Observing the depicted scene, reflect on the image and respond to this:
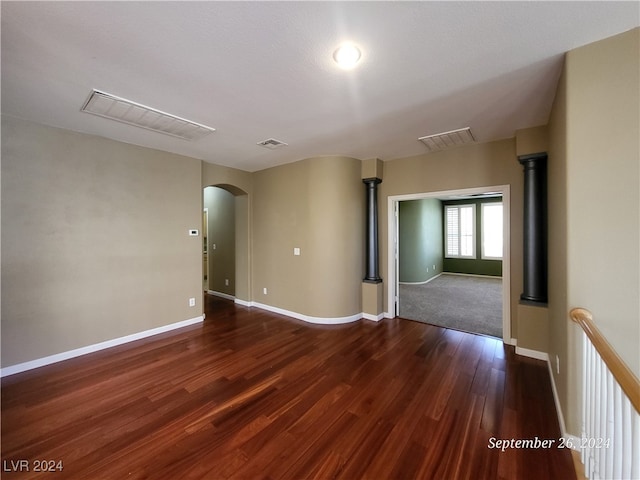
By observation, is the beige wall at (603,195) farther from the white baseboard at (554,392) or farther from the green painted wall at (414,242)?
the green painted wall at (414,242)

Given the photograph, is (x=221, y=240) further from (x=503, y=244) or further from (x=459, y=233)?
(x=459, y=233)

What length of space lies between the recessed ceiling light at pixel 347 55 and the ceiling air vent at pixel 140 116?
5.93 feet

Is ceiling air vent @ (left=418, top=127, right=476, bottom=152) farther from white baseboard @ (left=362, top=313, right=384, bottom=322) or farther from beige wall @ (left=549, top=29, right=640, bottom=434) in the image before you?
white baseboard @ (left=362, top=313, right=384, bottom=322)

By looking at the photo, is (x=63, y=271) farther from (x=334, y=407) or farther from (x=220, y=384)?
(x=334, y=407)

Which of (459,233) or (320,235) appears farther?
(459,233)

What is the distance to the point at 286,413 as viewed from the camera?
78.0 inches

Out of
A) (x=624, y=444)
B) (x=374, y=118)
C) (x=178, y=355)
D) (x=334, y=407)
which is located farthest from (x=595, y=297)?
(x=178, y=355)

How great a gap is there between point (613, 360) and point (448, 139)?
2885 millimetres

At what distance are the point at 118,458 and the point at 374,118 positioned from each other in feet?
11.2

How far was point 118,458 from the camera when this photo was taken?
1597 mm

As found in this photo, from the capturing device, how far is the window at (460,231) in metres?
8.62

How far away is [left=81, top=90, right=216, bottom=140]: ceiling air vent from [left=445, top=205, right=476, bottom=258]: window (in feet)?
27.8

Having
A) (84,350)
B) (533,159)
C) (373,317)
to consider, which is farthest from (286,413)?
(533,159)

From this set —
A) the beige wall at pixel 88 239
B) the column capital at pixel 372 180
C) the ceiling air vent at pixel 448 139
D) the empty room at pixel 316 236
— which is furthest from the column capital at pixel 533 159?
→ the beige wall at pixel 88 239
